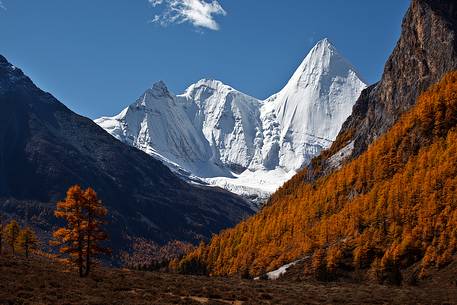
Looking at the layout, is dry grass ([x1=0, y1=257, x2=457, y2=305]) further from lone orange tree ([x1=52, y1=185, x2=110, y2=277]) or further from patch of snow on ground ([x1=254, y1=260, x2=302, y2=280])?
patch of snow on ground ([x1=254, y1=260, x2=302, y2=280])

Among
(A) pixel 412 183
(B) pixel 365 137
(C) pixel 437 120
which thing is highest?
(B) pixel 365 137

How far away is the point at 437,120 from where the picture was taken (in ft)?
427

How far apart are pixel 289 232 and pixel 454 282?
8429 cm

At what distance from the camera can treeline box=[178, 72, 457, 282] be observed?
9925 centimetres

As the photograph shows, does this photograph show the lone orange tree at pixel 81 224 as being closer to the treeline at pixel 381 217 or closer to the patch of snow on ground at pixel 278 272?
the treeline at pixel 381 217

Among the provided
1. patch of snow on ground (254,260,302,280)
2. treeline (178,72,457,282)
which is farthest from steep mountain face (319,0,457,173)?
patch of snow on ground (254,260,302,280)

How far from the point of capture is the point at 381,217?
11631 centimetres

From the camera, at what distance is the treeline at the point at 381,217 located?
3907 inches

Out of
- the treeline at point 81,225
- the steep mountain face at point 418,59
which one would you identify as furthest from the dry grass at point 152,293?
the steep mountain face at point 418,59

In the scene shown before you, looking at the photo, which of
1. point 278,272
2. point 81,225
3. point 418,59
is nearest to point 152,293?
point 81,225

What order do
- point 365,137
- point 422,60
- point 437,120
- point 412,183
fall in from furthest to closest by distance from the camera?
point 365,137 < point 422,60 < point 437,120 < point 412,183

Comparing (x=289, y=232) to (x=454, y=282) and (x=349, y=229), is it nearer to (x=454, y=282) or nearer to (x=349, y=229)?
(x=349, y=229)

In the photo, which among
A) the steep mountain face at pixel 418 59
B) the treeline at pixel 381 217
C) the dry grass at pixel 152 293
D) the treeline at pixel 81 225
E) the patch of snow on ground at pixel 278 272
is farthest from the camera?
the steep mountain face at pixel 418 59

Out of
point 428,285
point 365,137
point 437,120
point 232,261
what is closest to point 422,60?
point 365,137
